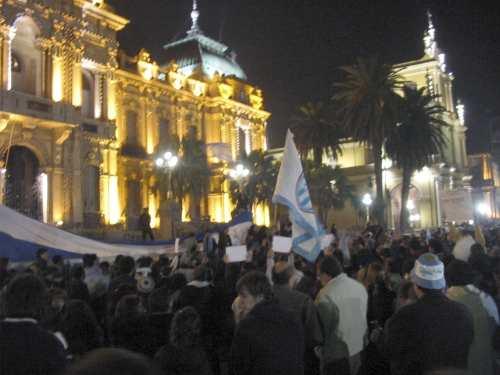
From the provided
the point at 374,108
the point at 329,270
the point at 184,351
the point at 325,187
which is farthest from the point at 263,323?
the point at 325,187

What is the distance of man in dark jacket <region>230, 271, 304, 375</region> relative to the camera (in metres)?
4.20

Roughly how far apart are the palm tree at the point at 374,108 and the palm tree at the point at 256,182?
1058cm

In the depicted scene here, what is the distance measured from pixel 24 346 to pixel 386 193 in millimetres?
46973

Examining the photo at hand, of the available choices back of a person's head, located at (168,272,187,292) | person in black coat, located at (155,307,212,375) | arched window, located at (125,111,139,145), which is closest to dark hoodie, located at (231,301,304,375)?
person in black coat, located at (155,307,212,375)

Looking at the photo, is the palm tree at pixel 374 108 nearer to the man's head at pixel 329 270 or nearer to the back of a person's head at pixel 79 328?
the man's head at pixel 329 270

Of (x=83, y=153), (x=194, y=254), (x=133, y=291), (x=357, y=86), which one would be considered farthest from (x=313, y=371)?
(x=357, y=86)

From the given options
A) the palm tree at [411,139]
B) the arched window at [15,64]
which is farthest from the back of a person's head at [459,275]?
the palm tree at [411,139]

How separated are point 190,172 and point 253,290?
118ft

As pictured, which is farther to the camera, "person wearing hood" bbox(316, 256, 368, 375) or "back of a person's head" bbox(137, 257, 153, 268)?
"back of a person's head" bbox(137, 257, 153, 268)

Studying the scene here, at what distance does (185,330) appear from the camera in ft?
13.5

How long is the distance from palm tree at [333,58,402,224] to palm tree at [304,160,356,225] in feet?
28.4

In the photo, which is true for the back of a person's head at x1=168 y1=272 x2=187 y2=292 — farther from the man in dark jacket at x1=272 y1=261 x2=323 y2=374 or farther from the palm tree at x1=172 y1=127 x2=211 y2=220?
the palm tree at x1=172 y1=127 x2=211 y2=220

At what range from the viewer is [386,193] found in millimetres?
48219

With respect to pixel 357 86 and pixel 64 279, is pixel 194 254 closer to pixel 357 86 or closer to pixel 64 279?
pixel 64 279
